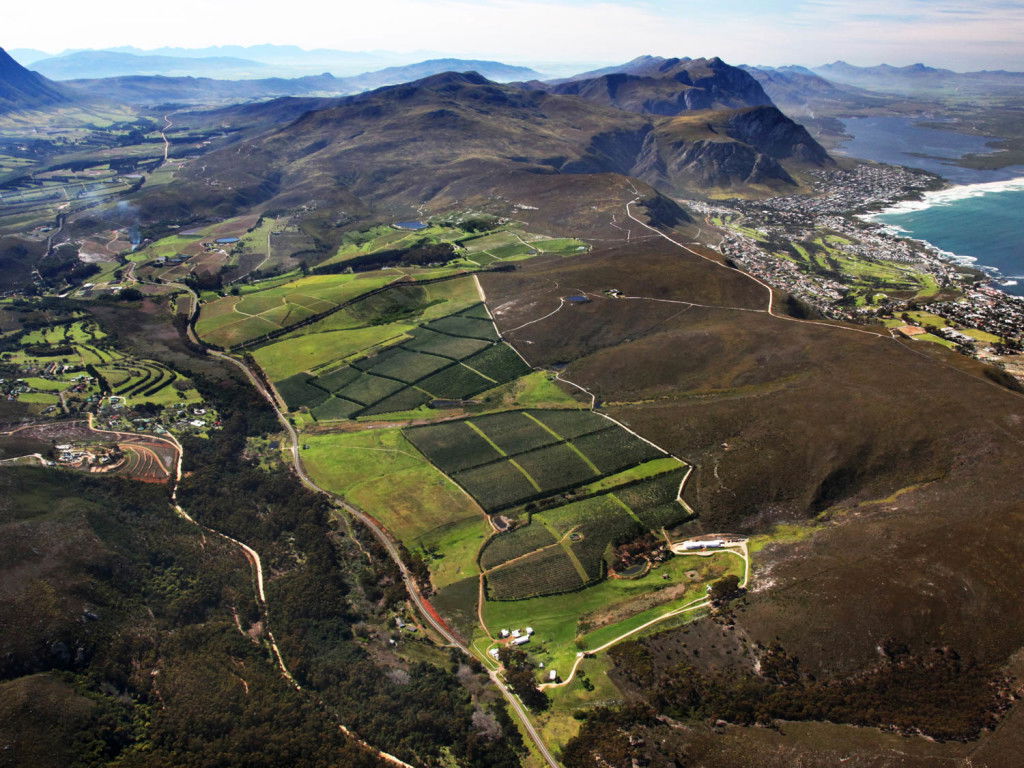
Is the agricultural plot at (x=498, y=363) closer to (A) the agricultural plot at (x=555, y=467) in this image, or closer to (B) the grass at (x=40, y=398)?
(A) the agricultural plot at (x=555, y=467)

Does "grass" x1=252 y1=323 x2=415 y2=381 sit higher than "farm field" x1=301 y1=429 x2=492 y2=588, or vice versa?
"grass" x1=252 y1=323 x2=415 y2=381

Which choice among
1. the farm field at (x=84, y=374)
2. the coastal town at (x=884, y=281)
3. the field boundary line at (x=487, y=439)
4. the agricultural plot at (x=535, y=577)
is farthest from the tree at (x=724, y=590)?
the farm field at (x=84, y=374)

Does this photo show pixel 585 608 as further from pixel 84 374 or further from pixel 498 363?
pixel 84 374

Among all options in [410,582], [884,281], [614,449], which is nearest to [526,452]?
[614,449]

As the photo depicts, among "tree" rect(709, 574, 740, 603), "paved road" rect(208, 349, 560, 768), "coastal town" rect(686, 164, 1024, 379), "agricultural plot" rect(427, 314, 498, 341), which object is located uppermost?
"coastal town" rect(686, 164, 1024, 379)

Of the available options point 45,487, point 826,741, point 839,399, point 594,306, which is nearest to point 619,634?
point 826,741

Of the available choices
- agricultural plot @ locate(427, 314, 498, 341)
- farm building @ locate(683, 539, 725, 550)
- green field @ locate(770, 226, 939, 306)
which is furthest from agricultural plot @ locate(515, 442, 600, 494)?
green field @ locate(770, 226, 939, 306)

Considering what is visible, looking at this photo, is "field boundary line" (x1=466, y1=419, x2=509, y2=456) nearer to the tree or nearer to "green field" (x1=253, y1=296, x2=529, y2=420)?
"green field" (x1=253, y1=296, x2=529, y2=420)

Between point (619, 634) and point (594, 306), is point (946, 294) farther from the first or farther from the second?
point (619, 634)
